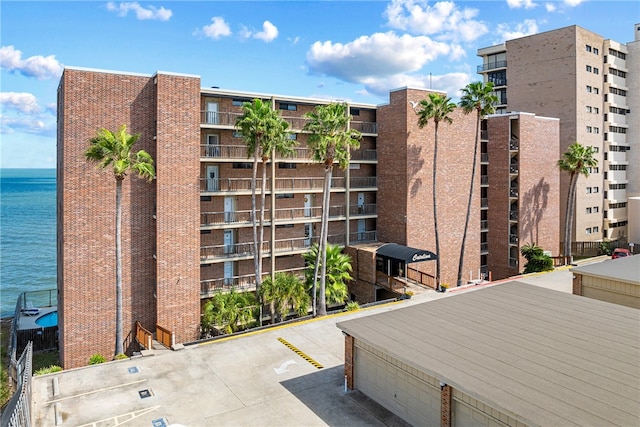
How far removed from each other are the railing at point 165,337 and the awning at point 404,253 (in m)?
16.2

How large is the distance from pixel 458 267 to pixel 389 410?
24.0 metres

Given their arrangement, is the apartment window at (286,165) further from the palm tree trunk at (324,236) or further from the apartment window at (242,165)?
the palm tree trunk at (324,236)

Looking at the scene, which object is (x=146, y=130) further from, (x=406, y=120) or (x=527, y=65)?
(x=527, y=65)

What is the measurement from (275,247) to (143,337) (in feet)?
38.6

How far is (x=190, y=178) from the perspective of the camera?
2758 cm

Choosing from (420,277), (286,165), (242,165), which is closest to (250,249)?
(242,165)

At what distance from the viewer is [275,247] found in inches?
1341

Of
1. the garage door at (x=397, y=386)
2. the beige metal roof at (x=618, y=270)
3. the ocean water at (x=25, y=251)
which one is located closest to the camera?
the garage door at (x=397, y=386)

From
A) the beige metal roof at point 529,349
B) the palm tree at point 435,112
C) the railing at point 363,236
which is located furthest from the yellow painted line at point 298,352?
the railing at point 363,236

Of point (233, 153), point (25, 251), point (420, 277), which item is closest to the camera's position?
point (233, 153)

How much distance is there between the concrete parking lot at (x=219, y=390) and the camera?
16.5 metres

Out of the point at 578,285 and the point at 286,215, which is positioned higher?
the point at 286,215

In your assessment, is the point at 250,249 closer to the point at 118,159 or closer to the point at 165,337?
the point at 165,337

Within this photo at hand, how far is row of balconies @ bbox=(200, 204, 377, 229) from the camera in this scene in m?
31.1
